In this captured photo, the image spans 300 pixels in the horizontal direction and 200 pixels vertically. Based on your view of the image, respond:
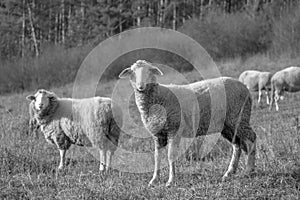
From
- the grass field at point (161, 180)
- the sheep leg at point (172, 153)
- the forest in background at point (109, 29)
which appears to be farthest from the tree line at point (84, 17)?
the sheep leg at point (172, 153)

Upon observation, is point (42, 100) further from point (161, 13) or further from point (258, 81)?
point (161, 13)

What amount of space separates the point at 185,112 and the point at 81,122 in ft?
8.70

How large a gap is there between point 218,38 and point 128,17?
10.7 metres

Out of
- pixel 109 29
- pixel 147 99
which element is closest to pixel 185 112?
pixel 147 99

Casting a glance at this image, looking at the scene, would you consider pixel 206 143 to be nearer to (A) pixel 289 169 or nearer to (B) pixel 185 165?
(B) pixel 185 165

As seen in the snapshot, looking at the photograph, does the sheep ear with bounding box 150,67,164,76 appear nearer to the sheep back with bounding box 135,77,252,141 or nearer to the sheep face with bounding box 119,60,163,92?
the sheep face with bounding box 119,60,163,92

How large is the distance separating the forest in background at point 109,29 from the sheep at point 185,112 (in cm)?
1650

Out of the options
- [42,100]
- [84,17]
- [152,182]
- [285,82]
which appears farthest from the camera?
[84,17]

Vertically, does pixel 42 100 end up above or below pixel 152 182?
above

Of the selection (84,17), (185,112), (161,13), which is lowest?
(185,112)

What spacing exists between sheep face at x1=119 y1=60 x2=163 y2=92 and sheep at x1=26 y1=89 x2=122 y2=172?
1979 mm

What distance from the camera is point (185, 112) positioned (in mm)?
5477

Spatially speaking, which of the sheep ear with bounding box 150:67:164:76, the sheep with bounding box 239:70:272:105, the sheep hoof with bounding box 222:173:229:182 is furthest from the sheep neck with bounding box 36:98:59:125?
the sheep with bounding box 239:70:272:105

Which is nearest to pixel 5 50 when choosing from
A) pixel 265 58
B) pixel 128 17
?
pixel 128 17
